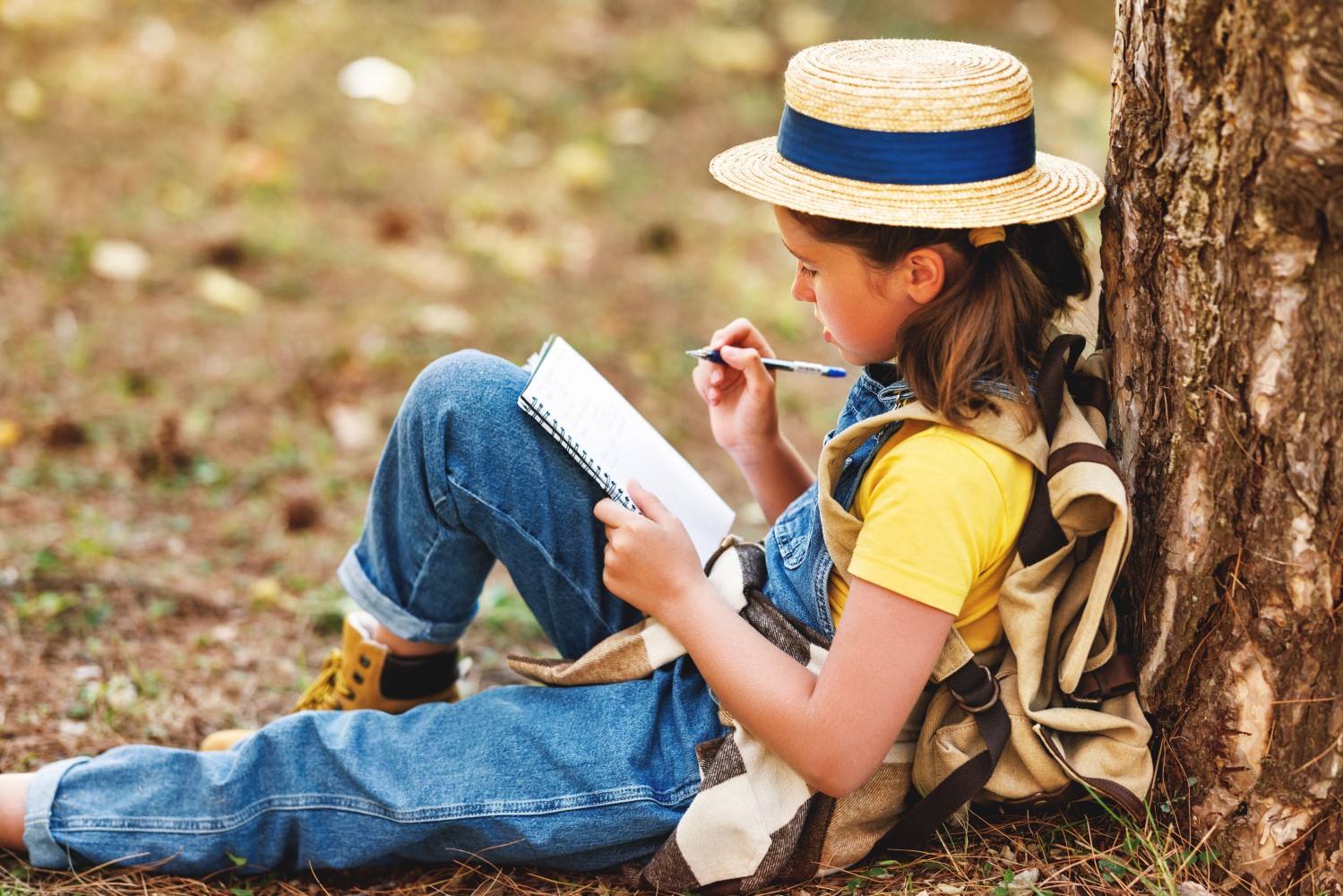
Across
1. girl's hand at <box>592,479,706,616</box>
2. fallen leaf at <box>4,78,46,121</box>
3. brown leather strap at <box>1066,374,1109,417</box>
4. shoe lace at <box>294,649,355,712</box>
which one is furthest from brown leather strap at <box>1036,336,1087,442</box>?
fallen leaf at <box>4,78,46,121</box>

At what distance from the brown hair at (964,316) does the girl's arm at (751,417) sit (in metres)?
0.48

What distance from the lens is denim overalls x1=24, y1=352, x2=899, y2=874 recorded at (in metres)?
1.83

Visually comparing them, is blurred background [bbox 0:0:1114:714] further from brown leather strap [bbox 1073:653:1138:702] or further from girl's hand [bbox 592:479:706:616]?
brown leather strap [bbox 1073:653:1138:702]

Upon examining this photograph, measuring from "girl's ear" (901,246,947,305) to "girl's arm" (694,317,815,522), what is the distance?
0.49 m

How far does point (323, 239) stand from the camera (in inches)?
176

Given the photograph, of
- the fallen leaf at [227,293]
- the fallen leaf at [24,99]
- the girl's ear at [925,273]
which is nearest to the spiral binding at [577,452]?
the girl's ear at [925,273]

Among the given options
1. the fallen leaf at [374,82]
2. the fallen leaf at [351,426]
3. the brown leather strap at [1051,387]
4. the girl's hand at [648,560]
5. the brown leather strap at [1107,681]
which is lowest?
the fallen leaf at [351,426]

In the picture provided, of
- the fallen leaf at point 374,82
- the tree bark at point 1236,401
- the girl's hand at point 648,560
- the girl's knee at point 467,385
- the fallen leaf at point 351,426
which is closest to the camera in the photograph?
the tree bark at point 1236,401

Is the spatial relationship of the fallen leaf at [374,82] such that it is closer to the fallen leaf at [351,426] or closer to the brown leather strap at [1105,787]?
the fallen leaf at [351,426]

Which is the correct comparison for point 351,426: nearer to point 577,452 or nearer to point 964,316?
point 577,452

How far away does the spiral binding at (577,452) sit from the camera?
73.2 inches

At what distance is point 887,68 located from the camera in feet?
5.32

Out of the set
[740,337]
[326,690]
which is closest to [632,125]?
[740,337]

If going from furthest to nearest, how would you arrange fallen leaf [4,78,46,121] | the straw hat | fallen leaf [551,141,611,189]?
1. fallen leaf [551,141,611,189]
2. fallen leaf [4,78,46,121]
3. the straw hat
